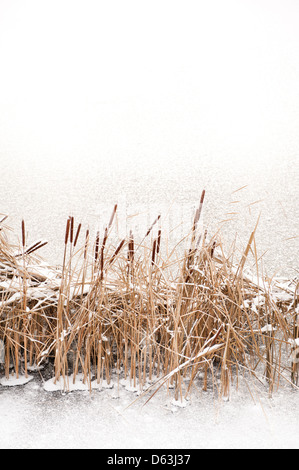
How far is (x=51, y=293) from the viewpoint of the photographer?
951 millimetres

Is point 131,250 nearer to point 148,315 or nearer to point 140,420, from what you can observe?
point 148,315

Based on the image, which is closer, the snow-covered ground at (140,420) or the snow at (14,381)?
the snow-covered ground at (140,420)

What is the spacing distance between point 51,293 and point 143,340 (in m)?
0.18

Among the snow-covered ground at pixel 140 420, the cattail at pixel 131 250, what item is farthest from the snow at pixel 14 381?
the cattail at pixel 131 250

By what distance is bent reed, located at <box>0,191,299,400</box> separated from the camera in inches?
35.3

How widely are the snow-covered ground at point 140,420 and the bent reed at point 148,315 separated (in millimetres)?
29

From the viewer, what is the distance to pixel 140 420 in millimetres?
861

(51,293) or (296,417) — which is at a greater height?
(51,293)

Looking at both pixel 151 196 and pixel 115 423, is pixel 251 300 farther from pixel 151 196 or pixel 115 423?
pixel 151 196

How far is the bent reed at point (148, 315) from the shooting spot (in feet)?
2.94

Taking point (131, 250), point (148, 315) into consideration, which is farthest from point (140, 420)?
point (131, 250)

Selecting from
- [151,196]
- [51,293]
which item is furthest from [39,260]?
[151,196]

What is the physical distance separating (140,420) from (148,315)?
0.55 feet

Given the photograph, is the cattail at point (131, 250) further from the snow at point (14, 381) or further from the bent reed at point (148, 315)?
the snow at point (14, 381)
